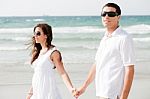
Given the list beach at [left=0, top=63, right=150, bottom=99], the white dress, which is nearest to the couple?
the white dress

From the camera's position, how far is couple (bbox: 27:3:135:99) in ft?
9.50

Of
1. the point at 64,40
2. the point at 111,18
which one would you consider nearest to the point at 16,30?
the point at 64,40

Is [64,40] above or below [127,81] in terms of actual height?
below

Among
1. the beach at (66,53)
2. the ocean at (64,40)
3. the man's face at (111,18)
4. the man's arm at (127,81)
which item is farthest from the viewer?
the ocean at (64,40)

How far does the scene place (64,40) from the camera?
17.0 m

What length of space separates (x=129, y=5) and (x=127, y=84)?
19278 millimetres

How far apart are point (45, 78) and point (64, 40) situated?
1364cm

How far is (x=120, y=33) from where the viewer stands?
2965 millimetres

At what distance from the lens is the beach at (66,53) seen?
697 centimetres

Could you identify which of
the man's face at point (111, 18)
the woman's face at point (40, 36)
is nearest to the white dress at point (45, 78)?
the woman's face at point (40, 36)

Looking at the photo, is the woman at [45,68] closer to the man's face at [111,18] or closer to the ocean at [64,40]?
the man's face at [111,18]

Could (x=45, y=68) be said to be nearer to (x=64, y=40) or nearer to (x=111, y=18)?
(x=111, y=18)

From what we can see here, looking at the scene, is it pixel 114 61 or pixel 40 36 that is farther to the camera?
pixel 40 36

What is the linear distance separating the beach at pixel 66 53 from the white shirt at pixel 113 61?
3.23 meters
